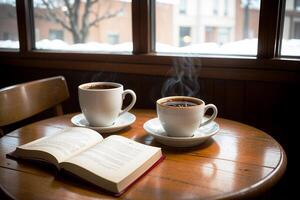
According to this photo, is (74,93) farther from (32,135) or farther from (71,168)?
(71,168)

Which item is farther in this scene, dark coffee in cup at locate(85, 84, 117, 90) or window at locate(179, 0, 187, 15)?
window at locate(179, 0, 187, 15)

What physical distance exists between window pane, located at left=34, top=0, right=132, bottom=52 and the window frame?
0.07m

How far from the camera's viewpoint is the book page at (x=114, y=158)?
759 mm

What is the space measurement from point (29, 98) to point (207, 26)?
2.93ft

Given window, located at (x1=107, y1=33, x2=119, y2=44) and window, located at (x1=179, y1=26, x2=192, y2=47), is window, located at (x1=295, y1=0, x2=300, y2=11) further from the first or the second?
window, located at (x1=107, y1=33, x2=119, y2=44)

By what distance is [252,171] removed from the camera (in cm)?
82

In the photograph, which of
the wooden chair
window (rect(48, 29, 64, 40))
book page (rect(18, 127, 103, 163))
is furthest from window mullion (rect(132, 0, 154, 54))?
book page (rect(18, 127, 103, 163))

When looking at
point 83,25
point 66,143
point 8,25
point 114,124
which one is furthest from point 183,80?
point 8,25

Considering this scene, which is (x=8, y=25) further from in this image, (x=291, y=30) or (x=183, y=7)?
(x=291, y=30)

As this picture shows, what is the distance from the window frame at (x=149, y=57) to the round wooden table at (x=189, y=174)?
0.45 metres

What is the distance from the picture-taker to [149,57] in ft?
5.32

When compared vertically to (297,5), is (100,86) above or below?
below

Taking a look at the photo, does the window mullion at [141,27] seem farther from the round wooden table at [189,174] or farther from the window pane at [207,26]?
the round wooden table at [189,174]

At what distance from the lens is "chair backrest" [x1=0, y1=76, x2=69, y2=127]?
1.26 m
